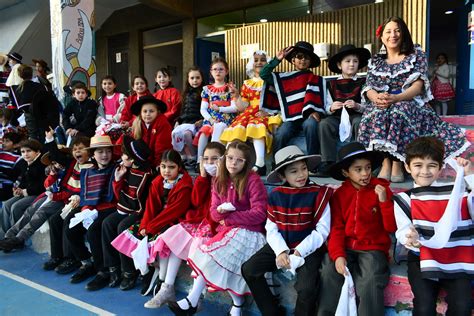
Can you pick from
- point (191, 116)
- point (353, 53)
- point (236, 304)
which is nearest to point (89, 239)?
point (236, 304)

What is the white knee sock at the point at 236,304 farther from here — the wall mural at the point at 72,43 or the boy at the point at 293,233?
the wall mural at the point at 72,43

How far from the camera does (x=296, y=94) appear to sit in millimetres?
4012

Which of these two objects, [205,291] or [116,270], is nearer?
[205,291]

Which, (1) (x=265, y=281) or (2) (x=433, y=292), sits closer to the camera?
(2) (x=433, y=292)

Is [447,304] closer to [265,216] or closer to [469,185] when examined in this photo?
[469,185]

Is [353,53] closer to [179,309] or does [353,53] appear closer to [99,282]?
[179,309]

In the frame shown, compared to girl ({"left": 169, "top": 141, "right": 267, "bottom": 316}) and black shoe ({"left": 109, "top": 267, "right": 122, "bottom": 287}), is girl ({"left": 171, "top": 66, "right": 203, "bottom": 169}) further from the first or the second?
girl ({"left": 169, "top": 141, "right": 267, "bottom": 316})

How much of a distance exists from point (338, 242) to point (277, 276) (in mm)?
540

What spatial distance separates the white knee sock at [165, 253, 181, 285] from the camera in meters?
3.05

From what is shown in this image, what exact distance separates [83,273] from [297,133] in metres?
2.48

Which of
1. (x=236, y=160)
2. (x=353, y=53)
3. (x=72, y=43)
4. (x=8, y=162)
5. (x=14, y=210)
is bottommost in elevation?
(x=14, y=210)

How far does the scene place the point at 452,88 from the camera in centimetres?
753

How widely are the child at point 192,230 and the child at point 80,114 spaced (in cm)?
271

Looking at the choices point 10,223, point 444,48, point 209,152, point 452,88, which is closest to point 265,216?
point 209,152
